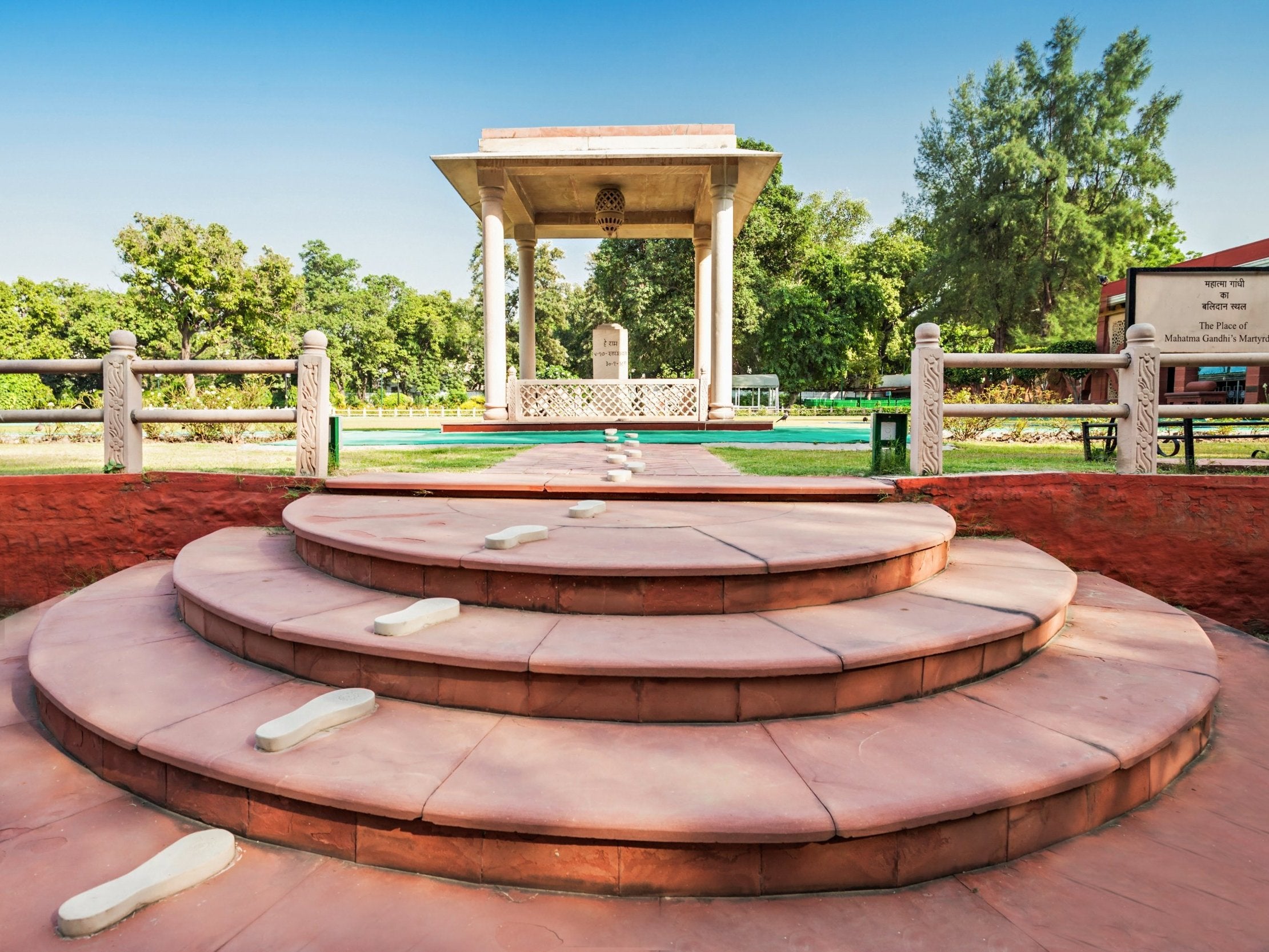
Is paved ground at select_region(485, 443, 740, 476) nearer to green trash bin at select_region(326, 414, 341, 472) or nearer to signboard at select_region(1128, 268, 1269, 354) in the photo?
green trash bin at select_region(326, 414, 341, 472)

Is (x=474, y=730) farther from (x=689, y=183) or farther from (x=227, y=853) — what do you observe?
(x=689, y=183)

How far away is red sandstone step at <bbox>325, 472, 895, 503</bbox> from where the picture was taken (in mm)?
4832

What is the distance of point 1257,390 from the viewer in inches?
725

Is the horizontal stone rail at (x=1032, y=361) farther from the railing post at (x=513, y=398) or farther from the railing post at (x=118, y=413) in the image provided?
the railing post at (x=513, y=398)

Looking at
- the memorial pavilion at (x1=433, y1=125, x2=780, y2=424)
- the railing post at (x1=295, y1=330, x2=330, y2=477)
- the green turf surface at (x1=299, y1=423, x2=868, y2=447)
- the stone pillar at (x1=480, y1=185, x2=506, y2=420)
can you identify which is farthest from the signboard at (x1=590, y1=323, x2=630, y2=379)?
the railing post at (x1=295, y1=330, x2=330, y2=477)

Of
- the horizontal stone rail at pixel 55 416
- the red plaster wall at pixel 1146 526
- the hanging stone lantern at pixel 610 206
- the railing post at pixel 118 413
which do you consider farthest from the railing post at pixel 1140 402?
the hanging stone lantern at pixel 610 206

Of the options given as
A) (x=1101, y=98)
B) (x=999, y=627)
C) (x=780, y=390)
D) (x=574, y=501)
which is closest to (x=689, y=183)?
(x=574, y=501)

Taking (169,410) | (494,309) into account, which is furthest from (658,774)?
(494,309)

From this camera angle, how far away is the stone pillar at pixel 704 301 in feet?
52.4

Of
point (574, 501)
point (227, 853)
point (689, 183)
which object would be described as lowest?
point (227, 853)

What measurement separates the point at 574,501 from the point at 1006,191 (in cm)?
3897

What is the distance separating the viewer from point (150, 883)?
6.05ft

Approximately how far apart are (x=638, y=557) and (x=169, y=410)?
4117 mm

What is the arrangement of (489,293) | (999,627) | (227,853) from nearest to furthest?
(227,853) → (999,627) → (489,293)
